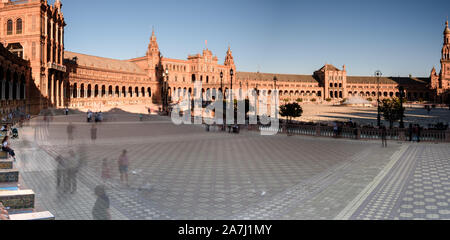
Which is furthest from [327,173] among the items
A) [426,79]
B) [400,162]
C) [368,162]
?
[426,79]

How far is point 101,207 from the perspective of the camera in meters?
9.19

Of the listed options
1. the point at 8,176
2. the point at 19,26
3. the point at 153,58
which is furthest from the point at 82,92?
the point at 8,176

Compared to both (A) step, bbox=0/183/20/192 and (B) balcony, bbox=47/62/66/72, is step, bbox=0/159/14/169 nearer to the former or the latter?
(A) step, bbox=0/183/20/192

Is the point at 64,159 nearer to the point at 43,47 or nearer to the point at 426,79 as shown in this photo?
the point at 43,47

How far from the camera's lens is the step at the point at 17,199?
734 cm

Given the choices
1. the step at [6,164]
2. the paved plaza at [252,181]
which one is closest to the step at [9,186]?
the paved plaza at [252,181]

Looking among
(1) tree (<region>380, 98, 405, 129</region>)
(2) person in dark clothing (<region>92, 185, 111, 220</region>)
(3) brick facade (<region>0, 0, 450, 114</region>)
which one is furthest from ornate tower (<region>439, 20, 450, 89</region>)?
(2) person in dark clothing (<region>92, 185, 111, 220</region>)

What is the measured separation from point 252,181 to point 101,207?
562 centimetres

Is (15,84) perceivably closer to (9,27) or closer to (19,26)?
(19,26)

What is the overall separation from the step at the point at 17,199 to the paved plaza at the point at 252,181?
1.03 metres

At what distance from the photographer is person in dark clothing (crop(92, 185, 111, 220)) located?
27.6 feet

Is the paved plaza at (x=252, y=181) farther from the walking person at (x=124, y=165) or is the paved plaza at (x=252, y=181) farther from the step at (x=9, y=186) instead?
the step at (x=9, y=186)

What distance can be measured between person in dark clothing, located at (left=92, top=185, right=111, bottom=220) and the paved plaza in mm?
160

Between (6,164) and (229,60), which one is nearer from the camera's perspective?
(6,164)
